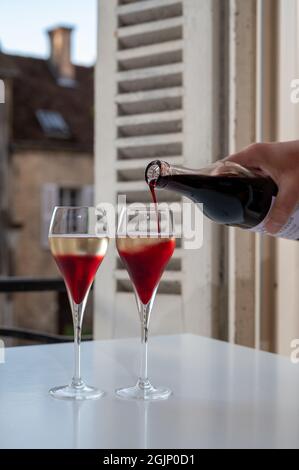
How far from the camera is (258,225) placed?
108 cm

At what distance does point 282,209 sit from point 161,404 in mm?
368

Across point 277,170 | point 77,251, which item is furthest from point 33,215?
point 77,251

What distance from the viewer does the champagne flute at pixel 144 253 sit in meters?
0.88

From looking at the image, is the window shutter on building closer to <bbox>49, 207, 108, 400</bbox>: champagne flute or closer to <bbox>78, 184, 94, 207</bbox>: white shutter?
<bbox>49, 207, 108, 400</bbox>: champagne flute

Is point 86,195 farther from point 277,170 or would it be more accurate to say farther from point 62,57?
point 277,170

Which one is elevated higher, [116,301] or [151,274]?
[151,274]

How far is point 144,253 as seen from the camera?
0.91m

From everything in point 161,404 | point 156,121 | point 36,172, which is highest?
point 36,172

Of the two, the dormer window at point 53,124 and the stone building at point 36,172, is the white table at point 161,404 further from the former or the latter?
the dormer window at point 53,124

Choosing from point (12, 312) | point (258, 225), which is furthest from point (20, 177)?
point (258, 225)

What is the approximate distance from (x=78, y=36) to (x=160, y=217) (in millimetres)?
12732
